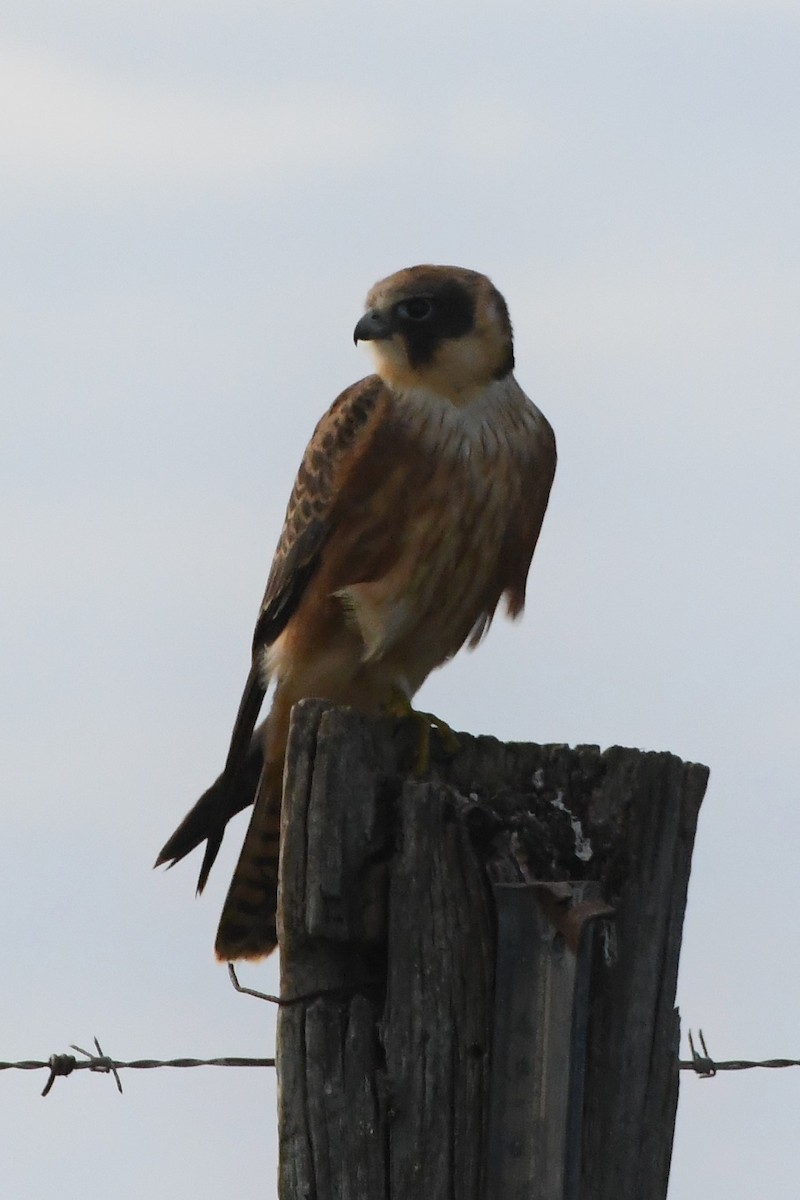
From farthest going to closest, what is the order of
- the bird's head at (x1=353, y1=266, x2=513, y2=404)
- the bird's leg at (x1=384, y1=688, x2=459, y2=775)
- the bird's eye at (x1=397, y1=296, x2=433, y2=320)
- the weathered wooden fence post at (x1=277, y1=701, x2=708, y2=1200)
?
the bird's eye at (x1=397, y1=296, x2=433, y2=320), the bird's head at (x1=353, y1=266, x2=513, y2=404), the bird's leg at (x1=384, y1=688, x2=459, y2=775), the weathered wooden fence post at (x1=277, y1=701, x2=708, y2=1200)

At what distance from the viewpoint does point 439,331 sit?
177 inches

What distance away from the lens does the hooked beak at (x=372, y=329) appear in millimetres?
4480

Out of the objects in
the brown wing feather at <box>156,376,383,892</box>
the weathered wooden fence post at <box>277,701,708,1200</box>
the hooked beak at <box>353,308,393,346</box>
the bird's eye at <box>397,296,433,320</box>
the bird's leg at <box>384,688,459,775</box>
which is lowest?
the weathered wooden fence post at <box>277,701,708,1200</box>

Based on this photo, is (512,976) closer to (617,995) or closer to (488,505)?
(617,995)

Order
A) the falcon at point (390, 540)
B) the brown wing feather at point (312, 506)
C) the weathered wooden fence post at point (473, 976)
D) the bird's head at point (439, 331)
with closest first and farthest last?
1. the weathered wooden fence post at point (473, 976)
2. the falcon at point (390, 540)
3. the brown wing feather at point (312, 506)
4. the bird's head at point (439, 331)

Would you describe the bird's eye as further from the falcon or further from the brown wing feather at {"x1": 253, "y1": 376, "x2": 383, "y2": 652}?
the brown wing feather at {"x1": 253, "y1": 376, "x2": 383, "y2": 652}

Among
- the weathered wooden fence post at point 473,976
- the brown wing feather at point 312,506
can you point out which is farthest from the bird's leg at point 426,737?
the brown wing feather at point 312,506

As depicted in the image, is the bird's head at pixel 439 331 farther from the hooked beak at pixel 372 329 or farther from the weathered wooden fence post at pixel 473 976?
the weathered wooden fence post at pixel 473 976

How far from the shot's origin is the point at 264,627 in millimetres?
4449

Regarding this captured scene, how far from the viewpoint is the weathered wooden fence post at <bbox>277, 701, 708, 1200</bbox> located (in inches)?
95.8

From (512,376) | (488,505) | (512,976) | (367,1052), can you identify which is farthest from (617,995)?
(512,376)

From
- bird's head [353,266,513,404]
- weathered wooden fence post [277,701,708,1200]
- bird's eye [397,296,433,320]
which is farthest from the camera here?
bird's eye [397,296,433,320]

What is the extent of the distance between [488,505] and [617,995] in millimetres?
1809

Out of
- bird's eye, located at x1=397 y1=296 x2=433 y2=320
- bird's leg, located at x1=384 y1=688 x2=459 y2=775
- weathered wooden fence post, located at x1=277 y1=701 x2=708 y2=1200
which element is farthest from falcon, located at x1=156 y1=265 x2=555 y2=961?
weathered wooden fence post, located at x1=277 y1=701 x2=708 y2=1200
